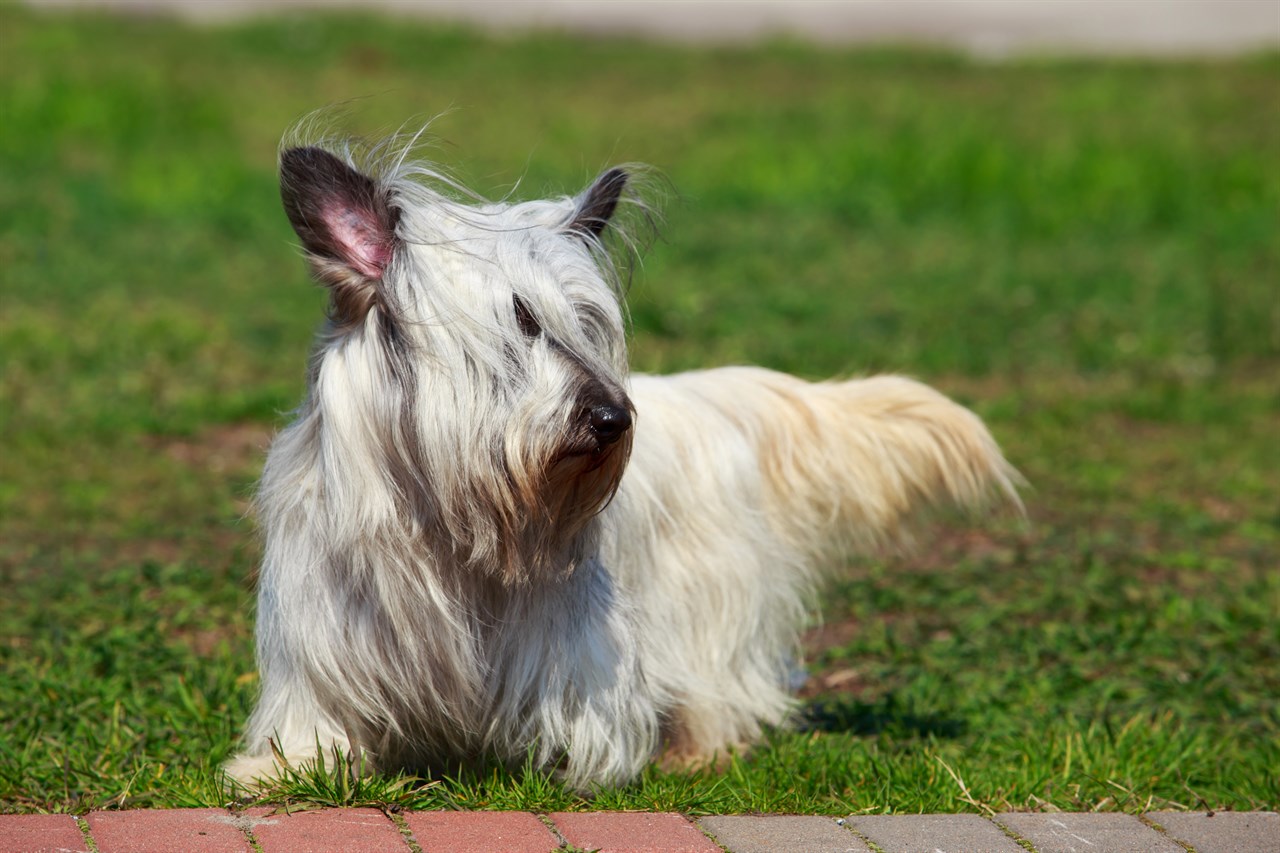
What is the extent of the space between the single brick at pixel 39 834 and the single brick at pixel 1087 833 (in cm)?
207

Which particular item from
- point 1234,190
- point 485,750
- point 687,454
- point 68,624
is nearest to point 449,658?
point 485,750

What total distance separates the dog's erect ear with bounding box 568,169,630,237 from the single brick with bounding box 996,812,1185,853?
5.66 feet

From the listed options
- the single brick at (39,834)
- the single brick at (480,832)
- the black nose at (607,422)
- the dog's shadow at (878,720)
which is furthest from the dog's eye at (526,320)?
the dog's shadow at (878,720)

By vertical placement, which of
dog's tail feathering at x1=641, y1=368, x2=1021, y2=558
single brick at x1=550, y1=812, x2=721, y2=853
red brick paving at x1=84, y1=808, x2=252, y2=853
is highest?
dog's tail feathering at x1=641, y1=368, x2=1021, y2=558

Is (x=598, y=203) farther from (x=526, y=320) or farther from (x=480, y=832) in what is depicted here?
(x=480, y=832)

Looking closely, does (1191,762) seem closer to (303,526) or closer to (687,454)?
(687,454)

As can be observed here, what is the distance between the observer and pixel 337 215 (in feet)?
11.8

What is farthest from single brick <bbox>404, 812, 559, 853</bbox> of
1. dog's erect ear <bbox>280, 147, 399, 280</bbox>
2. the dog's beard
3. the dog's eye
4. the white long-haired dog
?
dog's erect ear <bbox>280, 147, 399, 280</bbox>

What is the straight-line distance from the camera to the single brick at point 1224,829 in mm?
3551

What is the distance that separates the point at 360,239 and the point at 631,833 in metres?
1.49

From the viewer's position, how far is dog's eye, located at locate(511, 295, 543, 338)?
11.7ft

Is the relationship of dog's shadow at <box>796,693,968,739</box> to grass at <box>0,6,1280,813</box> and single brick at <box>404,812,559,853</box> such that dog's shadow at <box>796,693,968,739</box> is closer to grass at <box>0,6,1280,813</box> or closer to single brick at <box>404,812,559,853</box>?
grass at <box>0,6,1280,813</box>

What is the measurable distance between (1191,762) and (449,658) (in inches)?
83.8

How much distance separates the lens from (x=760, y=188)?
1314 centimetres
